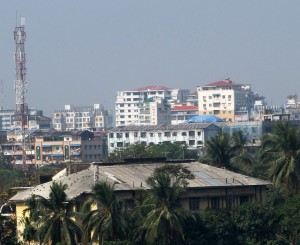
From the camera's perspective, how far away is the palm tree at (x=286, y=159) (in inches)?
2608

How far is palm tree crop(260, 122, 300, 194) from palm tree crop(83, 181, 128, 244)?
15.3 metres

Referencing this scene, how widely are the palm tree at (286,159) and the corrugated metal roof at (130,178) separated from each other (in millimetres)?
2253

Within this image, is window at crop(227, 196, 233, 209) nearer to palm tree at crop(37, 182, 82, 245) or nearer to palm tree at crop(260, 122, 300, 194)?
palm tree at crop(260, 122, 300, 194)

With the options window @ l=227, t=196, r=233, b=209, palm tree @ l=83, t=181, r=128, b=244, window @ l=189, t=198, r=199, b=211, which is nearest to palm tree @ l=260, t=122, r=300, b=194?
window @ l=227, t=196, r=233, b=209

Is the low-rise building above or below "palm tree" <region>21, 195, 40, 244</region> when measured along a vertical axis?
above

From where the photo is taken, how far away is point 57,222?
52.1 m

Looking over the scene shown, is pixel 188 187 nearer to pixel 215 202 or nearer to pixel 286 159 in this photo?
pixel 215 202

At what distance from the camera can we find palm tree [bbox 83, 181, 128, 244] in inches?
2051

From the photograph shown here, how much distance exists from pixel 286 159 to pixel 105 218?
16595mm

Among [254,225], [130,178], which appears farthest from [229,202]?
[254,225]

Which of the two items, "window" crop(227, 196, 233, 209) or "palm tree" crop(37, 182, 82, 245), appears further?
"window" crop(227, 196, 233, 209)

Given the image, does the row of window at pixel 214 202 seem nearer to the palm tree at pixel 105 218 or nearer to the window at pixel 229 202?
the window at pixel 229 202

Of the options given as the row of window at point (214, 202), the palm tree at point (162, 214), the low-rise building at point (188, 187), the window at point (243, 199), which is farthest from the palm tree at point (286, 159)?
the palm tree at point (162, 214)

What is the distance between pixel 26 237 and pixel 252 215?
9000mm
